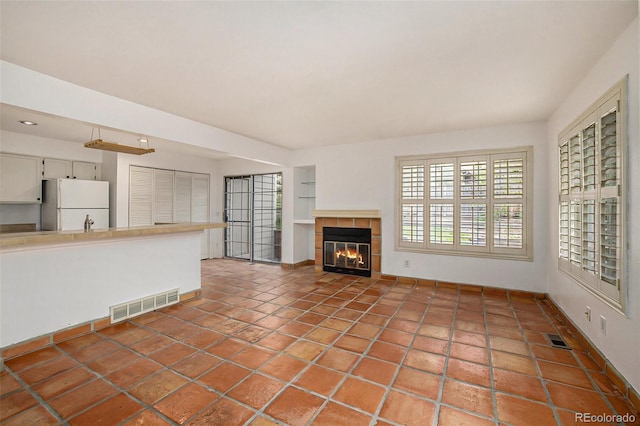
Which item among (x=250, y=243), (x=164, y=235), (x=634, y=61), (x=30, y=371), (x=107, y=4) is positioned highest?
(x=107, y=4)

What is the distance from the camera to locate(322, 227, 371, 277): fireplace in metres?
5.40

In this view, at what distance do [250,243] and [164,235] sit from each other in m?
3.19

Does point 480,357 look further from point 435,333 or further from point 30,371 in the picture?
point 30,371

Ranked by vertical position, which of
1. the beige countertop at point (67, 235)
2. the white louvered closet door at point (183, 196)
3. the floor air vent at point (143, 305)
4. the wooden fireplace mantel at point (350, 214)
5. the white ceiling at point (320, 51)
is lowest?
the floor air vent at point (143, 305)

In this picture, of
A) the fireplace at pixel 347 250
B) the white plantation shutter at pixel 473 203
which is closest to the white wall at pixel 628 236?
Result: the white plantation shutter at pixel 473 203

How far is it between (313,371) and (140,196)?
5235mm

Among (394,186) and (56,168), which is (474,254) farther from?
(56,168)

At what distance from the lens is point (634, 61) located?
1.94m

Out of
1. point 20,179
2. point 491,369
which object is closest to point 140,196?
point 20,179

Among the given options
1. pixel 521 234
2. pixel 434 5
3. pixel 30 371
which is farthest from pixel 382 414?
pixel 521 234

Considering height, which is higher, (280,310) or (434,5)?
(434,5)

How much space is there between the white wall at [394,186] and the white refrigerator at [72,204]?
3753 millimetres

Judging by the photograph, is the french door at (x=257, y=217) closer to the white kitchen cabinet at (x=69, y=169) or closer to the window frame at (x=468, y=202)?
the white kitchen cabinet at (x=69, y=169)

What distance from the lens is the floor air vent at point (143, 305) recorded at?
3217mm
